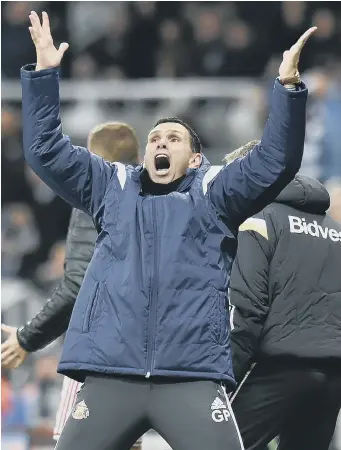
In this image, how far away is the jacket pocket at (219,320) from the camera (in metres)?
4.09

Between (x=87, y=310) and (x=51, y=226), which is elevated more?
(x=87, y=310)

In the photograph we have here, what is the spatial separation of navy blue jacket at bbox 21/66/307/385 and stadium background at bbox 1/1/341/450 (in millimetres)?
4871

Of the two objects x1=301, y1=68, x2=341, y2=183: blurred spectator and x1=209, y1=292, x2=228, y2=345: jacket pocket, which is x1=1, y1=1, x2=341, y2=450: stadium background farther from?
x1=209, y1=292, x2=228, y2=345: jacket pocket

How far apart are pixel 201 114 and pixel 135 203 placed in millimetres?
6888

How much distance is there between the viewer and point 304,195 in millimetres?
5121

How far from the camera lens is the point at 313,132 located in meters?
10.1

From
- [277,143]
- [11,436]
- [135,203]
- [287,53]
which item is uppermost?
[287,53]

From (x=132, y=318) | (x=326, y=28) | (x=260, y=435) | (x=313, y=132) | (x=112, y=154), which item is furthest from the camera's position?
(x=326, y=28)

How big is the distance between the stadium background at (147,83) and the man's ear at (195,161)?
469 centimetres

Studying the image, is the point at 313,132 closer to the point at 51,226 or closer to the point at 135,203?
the point at 51,226

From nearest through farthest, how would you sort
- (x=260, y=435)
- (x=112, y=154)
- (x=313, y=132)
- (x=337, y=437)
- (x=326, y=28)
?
(x=260, y=435), (x=112, y=154), (x=337, y=437), (x=313, y=132), (x=326, y=28)

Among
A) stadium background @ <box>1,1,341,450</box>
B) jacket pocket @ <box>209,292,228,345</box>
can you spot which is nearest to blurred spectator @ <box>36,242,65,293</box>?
stadium background @ <box>1,1,341,450</box>

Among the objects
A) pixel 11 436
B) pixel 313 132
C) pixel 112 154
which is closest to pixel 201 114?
pixel 313 132

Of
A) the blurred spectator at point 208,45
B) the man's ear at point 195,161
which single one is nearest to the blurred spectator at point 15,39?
the blurred spectator at point 208,45
